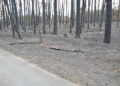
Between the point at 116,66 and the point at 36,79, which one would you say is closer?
the point at 36,79

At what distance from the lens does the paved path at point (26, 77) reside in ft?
16.8

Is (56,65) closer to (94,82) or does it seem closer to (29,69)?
(29,69)

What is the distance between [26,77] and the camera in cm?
570

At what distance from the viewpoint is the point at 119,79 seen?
17.6 ft

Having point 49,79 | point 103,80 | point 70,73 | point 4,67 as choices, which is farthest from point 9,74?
point 103,80

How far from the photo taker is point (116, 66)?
692 cm

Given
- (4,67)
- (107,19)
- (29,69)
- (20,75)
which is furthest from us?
(107,19)

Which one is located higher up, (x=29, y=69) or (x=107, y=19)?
(x=107, y=19)

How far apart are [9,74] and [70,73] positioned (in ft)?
6.64

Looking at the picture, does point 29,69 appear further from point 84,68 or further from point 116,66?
point 116,66

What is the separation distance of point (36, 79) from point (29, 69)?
1.21 meters

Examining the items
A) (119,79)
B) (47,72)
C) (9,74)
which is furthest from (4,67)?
(119,79)

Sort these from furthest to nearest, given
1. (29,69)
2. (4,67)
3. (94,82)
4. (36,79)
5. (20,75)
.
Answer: (4,67) < (29,69) < (20,75) < (36,79) < (94,82)

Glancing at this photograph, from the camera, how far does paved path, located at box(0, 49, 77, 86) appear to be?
5121 millimetres
